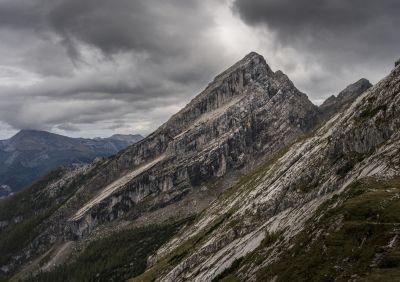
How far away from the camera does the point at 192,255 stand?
15412 centimetres

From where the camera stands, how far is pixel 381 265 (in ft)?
185

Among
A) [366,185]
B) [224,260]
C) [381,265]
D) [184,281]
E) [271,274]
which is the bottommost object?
[184,281]

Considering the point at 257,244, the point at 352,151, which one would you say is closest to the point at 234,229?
the point at 257,244

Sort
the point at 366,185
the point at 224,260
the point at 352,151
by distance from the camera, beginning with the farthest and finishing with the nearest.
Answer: the point at 352,151 < the point at 224,260 < the point at 366,185

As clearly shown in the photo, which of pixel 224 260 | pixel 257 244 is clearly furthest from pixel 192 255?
pixel 257 244

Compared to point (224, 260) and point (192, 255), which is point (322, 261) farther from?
point (192, 255)

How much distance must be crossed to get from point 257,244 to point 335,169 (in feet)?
117

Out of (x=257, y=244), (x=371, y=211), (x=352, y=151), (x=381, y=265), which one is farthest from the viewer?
(x=352, y=151)

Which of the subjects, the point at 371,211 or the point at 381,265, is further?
the point at 371,211

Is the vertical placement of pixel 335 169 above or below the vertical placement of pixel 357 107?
below

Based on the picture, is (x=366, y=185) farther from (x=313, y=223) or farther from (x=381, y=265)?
(x=381, y=265)

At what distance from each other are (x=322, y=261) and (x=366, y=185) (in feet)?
116

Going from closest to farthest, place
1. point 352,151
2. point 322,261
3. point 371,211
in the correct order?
1. point 322,261
2. point 371,211
3. point 352,151

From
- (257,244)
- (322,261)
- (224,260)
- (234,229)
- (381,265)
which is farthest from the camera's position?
(234,229)
